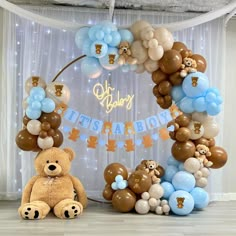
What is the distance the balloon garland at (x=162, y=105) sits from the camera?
13.1 ft

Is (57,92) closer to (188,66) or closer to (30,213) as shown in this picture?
(30,213)

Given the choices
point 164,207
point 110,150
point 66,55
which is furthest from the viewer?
point 66,55

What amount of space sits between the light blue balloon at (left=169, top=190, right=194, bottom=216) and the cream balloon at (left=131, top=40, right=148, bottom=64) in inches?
52.6

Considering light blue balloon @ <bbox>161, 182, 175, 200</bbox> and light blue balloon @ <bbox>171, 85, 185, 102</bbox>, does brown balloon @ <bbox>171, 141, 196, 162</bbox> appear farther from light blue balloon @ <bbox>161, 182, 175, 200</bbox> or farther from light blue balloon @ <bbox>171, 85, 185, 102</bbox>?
light blue balloon @ <bbox>171, 85, 185, 102</bbox>

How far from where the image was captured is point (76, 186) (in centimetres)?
414

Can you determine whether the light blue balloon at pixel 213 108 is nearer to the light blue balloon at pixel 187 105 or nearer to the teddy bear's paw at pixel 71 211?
the light blue balloon at pixel 187 105

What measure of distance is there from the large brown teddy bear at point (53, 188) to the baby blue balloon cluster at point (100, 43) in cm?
89

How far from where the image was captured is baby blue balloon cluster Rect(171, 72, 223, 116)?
4.02m

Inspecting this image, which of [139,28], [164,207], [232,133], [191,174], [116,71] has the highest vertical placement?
[139,28]

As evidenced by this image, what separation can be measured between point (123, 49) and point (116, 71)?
0.68 m

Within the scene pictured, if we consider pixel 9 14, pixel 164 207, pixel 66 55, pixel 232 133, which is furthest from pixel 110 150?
pixel 9 14

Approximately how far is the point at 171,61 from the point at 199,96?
439mm

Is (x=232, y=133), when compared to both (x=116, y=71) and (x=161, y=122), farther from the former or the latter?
(x=116, y=71)

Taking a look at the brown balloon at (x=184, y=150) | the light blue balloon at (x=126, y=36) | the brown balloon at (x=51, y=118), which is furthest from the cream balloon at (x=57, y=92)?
the brown balloon at (x=184, y=150)
